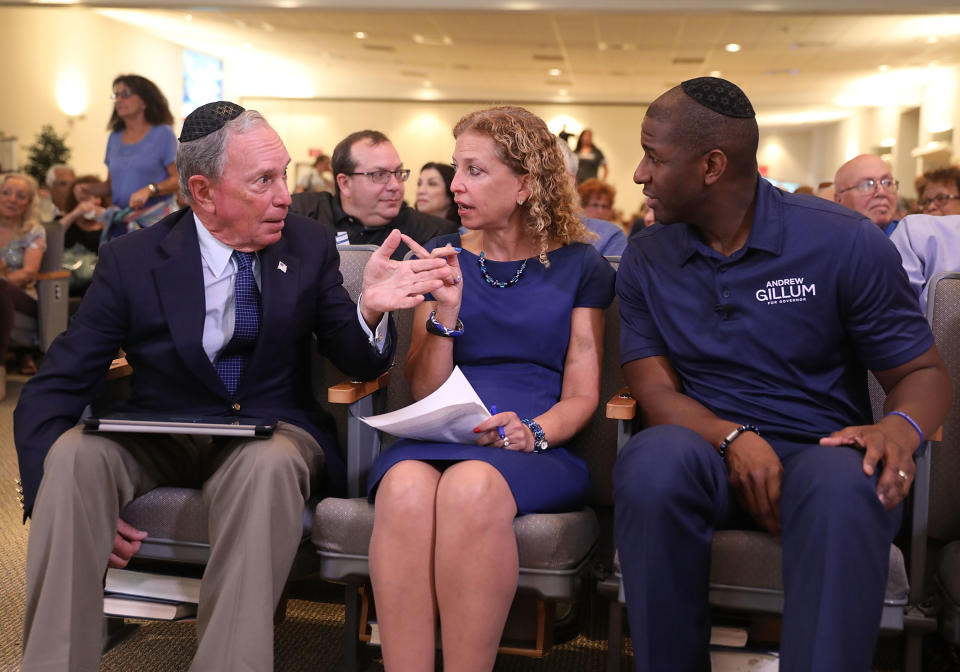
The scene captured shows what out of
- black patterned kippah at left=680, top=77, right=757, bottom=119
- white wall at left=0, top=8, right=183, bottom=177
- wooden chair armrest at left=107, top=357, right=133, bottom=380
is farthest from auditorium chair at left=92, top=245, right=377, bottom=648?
white wall at left=0, top=8, right=183, bottom=177

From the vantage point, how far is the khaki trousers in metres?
1.78

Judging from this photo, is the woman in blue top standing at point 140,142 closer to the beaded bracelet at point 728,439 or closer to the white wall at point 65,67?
the beaded bracelet at point 728,439

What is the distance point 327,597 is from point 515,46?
12204 mm

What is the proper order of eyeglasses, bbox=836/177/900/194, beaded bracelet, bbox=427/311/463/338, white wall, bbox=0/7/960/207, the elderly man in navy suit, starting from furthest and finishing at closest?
white wall, bbox=0/7/960/207
eyeglasses, bbox=836/177/900/194
beaded bracelet, bbox=427/311/463/338
the elderly man in navy suit

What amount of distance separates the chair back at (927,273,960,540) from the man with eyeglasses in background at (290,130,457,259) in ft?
6.50

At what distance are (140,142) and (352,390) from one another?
4162mm

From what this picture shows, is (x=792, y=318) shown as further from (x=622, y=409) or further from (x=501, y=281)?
(x=501, y=281)

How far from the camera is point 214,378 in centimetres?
208

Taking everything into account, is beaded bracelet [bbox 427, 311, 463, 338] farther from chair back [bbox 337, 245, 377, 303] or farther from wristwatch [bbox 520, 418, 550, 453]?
chair back [bbox 337, 245, 377, 303]

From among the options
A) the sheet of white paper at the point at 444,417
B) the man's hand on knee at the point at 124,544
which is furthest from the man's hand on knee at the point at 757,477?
the man's hand on knee at the point at 124,544

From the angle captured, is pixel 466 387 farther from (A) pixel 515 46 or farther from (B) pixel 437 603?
(A) pixel 515 46

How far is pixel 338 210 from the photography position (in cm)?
380

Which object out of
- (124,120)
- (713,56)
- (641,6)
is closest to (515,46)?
(713,56)

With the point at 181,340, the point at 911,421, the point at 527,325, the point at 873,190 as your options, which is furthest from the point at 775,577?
the point at 873,190
